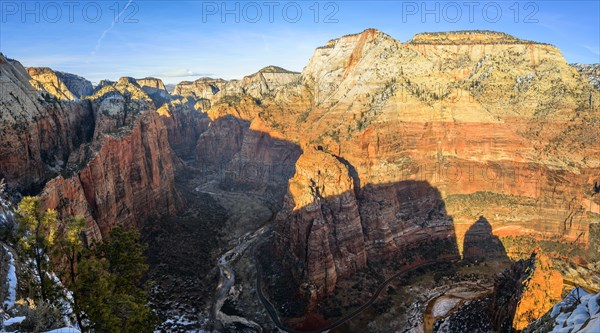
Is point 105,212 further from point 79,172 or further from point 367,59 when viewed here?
point 367,59

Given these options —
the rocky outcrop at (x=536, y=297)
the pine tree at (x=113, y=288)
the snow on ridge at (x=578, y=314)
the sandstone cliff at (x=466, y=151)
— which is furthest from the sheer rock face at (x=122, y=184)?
the rocky outcrop at (x=536, y=297)

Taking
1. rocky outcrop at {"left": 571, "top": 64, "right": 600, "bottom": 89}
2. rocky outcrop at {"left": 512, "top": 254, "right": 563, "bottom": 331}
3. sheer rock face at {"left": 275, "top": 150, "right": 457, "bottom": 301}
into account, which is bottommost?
rocky outcrop at {"left": 512, "top": 254, "right": 563, "bottom": 331}

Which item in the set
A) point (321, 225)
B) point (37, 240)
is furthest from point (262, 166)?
point (37, 240)

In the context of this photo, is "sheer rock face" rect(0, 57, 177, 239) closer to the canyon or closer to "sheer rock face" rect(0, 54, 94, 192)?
"sheer rock face" rect(0, 54, 94, 192)

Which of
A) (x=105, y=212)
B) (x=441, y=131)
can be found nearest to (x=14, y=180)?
(x=105, y=212)

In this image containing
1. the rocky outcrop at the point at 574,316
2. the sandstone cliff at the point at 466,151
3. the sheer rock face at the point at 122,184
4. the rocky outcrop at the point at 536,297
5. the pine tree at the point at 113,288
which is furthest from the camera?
the sandstone cliff at the point at 466,151

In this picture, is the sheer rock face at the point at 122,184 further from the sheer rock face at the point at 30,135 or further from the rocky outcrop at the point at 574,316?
the rocky outcrop at the point at 574,316

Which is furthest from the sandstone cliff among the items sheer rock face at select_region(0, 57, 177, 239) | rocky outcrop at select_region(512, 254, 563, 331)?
sheer rock face at select_region(0, 57, 177, 239)

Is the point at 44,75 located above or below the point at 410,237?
above
